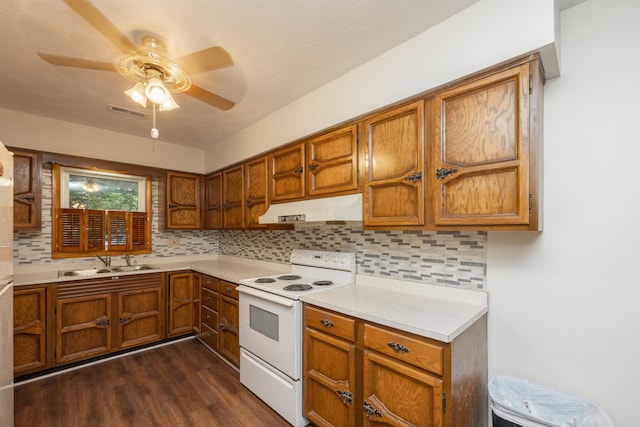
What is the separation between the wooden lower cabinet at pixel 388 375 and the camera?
128 centimetres

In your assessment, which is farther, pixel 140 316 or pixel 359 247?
pixel 140 316

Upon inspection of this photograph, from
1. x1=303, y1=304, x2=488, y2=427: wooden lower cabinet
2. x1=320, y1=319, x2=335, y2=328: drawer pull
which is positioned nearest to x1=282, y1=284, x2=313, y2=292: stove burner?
x1=303, y1=304, x2=488, y2=427: wooden lower cabinet

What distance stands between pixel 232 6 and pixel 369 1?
0.70 meters

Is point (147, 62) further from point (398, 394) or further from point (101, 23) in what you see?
point (398, 394)

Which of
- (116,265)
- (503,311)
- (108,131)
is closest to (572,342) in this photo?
(503,311)

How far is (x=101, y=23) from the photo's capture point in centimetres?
153

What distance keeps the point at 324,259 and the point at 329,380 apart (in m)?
0.98

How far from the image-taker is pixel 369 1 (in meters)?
1.43

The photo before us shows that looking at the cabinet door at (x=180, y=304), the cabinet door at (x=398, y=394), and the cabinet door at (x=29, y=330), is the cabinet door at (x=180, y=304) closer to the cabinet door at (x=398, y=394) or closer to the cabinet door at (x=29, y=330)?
the cabinet door at (x=29, y=330)

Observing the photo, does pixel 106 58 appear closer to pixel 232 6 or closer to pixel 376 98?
pixel 232 6

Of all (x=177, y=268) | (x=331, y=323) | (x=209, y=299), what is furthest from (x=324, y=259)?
(x=177, y=268)

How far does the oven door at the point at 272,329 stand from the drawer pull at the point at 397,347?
693 mm

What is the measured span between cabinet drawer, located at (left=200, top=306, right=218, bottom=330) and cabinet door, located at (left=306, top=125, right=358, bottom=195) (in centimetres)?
171

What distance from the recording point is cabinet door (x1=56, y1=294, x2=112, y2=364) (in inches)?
103
